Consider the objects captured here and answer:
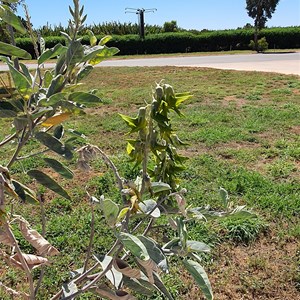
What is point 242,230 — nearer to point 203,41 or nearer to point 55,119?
point 55,119

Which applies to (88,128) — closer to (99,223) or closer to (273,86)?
(99,223)

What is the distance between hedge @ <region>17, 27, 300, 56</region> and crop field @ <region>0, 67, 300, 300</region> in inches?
823

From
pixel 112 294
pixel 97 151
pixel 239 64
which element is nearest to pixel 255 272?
pixel 112 294

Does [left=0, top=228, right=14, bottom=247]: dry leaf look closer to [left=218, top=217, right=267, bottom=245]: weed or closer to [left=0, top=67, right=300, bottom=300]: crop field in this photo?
[left=0, top=67, right=300, bottom=300]: crop field

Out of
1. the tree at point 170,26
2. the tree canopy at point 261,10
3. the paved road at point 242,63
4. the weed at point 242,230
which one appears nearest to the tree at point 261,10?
the tree canopy at point 261,10

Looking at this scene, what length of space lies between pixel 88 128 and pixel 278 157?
2.58m

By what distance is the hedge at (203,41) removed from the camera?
27375 mm

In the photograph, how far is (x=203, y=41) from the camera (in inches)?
1128

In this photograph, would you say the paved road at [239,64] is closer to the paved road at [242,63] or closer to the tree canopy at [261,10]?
the paved road at [242,63]

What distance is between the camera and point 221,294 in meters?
2.21

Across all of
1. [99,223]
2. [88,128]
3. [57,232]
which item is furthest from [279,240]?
[88,128]

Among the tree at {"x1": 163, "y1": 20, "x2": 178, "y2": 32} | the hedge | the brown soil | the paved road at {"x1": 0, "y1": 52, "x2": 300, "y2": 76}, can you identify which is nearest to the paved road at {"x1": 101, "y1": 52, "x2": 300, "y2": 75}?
the paved road at {"x1": 0, "y1": 52, "x2": 300, "y2": 76}

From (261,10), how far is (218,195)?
90.5 feet

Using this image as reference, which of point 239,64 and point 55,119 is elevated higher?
point 55,119
